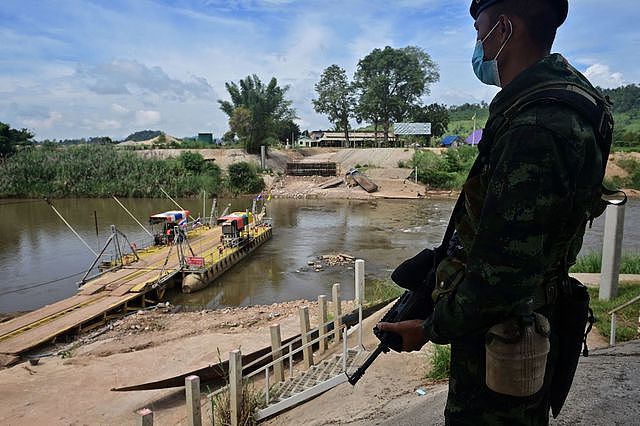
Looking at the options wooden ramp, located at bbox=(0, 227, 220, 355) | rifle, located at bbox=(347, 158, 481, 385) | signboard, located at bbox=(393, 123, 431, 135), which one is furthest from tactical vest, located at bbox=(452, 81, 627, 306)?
signboard, located at bbox=(393, 123, 431, 135)

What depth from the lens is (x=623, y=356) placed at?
449 centimetres

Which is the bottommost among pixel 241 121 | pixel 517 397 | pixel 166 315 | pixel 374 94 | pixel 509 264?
pixel 166 315

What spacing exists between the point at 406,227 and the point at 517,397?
24694mm

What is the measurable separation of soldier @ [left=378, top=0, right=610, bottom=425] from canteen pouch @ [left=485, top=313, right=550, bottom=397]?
3cm

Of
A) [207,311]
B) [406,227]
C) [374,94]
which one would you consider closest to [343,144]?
[374,94]

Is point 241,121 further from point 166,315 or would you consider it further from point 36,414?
point 36,414

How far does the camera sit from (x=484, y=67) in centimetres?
171

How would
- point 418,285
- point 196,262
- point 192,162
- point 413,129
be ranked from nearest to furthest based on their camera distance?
point 418,285 → point 196,262 → point 192,162 → point 413,129

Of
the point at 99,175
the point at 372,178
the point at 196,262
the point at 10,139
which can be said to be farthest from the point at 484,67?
the point at 10,139

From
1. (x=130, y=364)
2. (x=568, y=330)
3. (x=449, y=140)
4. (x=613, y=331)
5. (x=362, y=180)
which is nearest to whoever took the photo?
(x=568, y=330)

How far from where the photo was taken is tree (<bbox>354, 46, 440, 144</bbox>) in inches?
2185

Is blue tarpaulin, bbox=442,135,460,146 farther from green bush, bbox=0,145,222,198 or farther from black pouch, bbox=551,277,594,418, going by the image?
black pouch, bbox=551,277,594,418

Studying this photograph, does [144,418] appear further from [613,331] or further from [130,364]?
[613,331]

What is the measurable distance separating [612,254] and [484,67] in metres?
7.43
